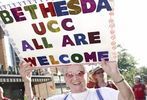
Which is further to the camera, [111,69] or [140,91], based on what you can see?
[140,91]

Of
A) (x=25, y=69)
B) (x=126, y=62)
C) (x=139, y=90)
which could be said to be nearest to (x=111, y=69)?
(x=25, y=69)

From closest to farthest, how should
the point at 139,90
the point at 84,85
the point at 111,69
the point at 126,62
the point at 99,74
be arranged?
the point at 111,69 → the point at 84,85 → the point at 99,74 → the point at 139,90 → the point at 126,62

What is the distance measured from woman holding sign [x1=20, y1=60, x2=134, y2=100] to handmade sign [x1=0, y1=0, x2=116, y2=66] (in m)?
0.09

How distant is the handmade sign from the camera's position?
4238 millimetres

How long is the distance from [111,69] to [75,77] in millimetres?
388

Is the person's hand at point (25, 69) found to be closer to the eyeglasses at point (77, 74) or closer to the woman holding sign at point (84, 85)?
the woman holding sign at point (84, 85)

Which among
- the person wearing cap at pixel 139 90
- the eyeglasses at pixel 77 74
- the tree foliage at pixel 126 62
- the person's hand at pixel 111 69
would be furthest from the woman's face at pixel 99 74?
the tree foliage at pixel 126 62

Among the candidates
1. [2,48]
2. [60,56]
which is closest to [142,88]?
[60,56]

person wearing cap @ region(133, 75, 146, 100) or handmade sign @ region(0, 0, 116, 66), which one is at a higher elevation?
handmade sign @ region(0, 0, 116, 66)

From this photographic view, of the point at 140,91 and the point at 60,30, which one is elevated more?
the point at 60,30

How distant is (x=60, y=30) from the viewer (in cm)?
439

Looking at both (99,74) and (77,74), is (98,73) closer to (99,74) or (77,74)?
(99,74)

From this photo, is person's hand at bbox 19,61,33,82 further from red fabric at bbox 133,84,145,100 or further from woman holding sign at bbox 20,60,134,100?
red fabric at bbox 133,84,145,100

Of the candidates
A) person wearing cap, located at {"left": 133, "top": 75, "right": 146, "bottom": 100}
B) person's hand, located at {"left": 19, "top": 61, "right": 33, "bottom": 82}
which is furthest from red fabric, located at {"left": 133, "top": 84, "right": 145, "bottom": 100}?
person's hand, located at {"left": 19, "top": 61, "right": 33, "bottom": 82}
